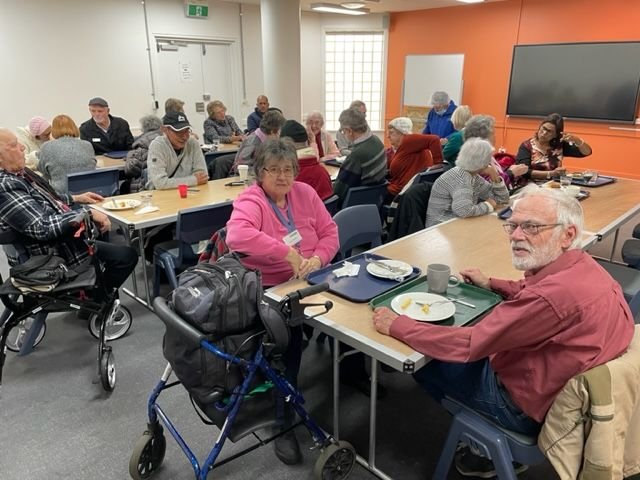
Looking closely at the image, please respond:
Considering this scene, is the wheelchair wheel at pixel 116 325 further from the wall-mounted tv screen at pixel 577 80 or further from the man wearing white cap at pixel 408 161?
the wall-mounted tv screen at pixel 577 80

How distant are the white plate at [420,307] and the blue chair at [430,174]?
205 cm

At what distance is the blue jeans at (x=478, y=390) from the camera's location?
146 centimetres

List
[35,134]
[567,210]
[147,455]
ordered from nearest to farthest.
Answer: [567,210] < [147,455] < [35,134]

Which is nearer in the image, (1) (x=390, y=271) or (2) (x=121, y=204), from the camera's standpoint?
(1) (x=390, y=271)

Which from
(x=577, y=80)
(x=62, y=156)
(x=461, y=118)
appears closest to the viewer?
(x=62, y=156)

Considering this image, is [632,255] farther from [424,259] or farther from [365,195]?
[365,195]

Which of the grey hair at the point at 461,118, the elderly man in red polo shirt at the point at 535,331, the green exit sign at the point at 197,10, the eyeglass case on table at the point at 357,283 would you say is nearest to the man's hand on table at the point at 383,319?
the elderly man in red polo shirt at the point at 535,331

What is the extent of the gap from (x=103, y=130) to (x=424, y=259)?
4537mm

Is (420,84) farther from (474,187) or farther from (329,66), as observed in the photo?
(474,187)

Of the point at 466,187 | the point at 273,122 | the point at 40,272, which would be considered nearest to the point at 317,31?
the point at 273,122

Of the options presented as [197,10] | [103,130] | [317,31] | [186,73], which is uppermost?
[197,10]

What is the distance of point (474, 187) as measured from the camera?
2.91m

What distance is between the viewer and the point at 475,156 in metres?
2.72

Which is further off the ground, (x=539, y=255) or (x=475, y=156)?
(x=475, y=156)
